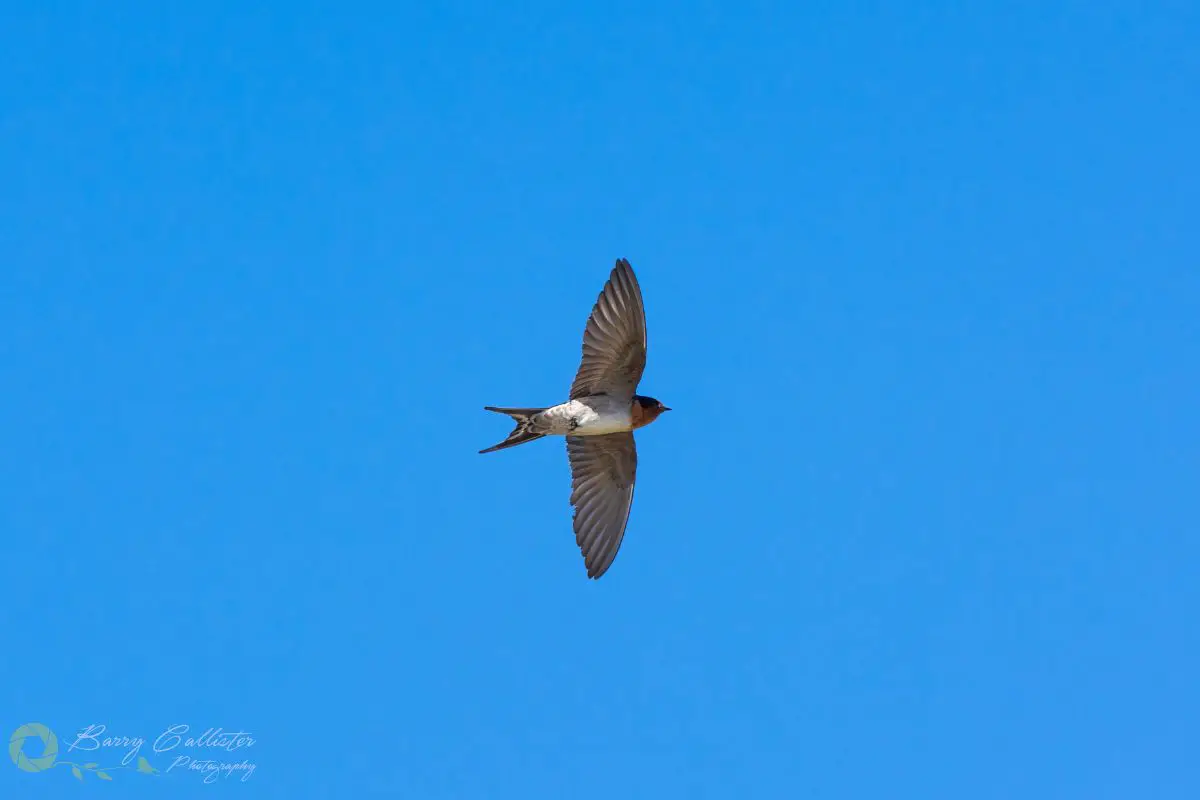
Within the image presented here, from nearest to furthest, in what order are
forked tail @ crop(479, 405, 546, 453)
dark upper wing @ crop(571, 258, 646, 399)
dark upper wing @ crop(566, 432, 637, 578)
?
1. dark upper wing @ crop(571, 258, 646, 399)
2. forked tail @ crop(479, 405, 546, 453)
3. dark upper wing @ crop(566, 432, 637, 578)

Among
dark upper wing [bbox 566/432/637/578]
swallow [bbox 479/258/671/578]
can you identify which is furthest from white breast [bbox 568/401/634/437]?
dark upper wing [bbox 566/432/637/578]

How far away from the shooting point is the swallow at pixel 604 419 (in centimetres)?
838

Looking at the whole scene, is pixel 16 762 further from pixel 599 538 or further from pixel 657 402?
pixel 657 402

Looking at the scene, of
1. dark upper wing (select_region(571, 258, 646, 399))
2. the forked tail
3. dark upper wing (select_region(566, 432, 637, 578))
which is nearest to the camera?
dark upper wing (select_region(571, 258, 646, 399))

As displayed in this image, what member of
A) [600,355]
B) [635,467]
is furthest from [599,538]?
[600,355]

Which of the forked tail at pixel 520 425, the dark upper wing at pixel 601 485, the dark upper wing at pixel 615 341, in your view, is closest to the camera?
the dark upper wing at pixel 615 341

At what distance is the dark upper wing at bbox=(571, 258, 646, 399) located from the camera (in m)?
8.34

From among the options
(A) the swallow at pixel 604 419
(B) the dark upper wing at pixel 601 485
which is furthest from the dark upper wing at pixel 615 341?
(B) the dark upper wing at pixel 601 485

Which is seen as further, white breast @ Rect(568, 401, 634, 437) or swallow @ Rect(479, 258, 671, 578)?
white breast @ Rect(568, 401, 634, 437)

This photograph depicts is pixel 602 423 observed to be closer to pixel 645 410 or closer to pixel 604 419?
pixel 604 419

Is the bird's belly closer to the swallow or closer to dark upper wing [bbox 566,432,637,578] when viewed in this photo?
the swallow

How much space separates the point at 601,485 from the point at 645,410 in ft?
2.27

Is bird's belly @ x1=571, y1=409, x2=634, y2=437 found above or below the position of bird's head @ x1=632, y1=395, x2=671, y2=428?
below

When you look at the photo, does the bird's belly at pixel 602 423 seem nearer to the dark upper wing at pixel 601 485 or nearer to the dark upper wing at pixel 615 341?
the dark upper wing at pixel 615 341
